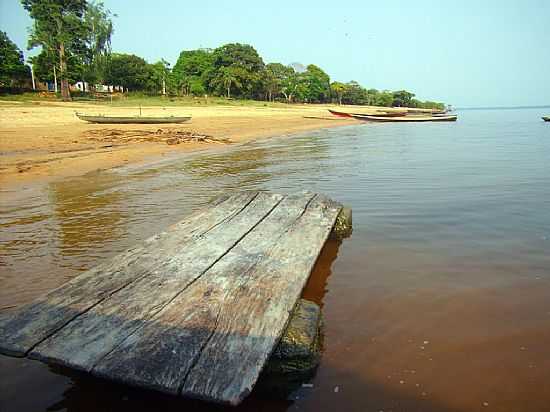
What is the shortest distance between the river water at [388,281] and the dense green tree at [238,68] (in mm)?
49412

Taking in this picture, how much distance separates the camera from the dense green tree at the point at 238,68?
53.1m

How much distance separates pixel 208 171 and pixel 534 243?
19.7 feet

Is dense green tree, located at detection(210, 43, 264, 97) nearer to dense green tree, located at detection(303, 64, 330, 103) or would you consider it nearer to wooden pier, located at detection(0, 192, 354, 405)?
dense green tree, located at detection(303, 64, 330, 103)

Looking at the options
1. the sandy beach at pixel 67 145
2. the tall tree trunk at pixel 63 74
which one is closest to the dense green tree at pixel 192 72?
the tall tree trunk at pixel 63 74

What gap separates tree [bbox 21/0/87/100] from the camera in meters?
37.5

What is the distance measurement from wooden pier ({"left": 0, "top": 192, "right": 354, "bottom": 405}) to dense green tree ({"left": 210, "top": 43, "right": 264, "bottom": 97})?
2086 inches

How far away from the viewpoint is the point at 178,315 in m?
1.71

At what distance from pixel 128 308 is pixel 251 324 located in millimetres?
597

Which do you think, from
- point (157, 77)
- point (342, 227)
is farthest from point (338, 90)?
point (342, 227)

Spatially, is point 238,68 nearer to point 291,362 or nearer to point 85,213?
point 85,213

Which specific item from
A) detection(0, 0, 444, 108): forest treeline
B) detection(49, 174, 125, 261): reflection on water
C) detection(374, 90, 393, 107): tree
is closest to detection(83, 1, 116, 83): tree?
detection(0, 0, 444, 108): forest treeline

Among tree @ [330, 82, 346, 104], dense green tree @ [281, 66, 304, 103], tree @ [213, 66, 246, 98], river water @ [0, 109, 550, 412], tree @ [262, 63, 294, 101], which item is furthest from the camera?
tree @ [330, 82, 346, 104]

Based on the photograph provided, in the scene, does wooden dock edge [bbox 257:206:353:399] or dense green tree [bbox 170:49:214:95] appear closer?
wooden dock edge [bbox 257:206:353:399]

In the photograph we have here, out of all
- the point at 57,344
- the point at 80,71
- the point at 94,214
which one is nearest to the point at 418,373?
the point at 57,344
